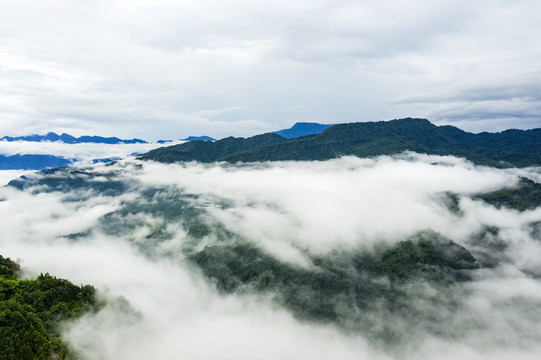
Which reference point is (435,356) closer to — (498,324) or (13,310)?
(498,324)

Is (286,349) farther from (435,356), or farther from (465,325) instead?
(465,325)

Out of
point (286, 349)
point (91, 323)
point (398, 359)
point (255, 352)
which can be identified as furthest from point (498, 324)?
point (91, 323)

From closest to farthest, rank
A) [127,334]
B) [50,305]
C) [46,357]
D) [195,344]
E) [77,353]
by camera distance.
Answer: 1. [46,357]
2. [77,353]
3. [50,305]
4. [127,334]
5. [195,344]

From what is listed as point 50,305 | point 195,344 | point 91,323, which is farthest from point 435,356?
point 50,305

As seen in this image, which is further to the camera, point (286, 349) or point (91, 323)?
point (286, 349)

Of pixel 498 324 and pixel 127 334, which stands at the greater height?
pixel 127 334

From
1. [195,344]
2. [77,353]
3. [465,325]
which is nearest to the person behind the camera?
[77,353]

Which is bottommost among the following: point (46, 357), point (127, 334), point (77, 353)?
point (127, 334)
